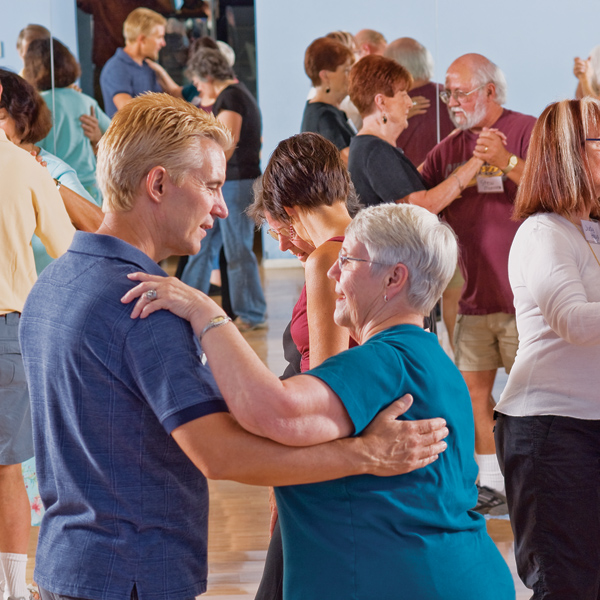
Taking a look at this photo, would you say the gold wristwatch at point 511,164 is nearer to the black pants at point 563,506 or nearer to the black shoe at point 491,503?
the black shoe at point 491,503

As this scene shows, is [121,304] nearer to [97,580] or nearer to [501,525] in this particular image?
[97,580]

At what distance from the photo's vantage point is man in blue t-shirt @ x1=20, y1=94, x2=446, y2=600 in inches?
51.9

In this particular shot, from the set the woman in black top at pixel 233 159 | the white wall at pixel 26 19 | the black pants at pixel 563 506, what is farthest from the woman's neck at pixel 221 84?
the black pants at pixel 563 506

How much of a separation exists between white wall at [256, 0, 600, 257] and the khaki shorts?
1.33m

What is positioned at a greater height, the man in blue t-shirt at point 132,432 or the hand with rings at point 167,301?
the hand with rings at point 167,301

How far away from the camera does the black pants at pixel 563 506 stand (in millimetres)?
2188

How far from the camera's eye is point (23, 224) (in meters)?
3.00

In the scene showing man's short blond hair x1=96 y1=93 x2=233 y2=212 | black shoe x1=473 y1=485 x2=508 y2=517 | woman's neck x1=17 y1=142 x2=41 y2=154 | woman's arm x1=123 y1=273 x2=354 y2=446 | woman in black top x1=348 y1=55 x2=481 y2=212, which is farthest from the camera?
woman in black top x1=348 y1=55 x2=481 y2=212

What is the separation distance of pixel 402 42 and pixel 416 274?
3672 mm

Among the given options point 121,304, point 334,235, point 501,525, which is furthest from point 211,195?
point 501,525

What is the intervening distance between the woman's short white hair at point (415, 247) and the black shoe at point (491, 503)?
264cm

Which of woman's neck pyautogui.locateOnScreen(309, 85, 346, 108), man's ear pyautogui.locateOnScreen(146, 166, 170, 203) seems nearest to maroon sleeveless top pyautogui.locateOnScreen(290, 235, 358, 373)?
man's ear pyautogui.locateOnScreen(146, 166, 170, 203)

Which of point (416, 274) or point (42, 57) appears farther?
point (42, 57)

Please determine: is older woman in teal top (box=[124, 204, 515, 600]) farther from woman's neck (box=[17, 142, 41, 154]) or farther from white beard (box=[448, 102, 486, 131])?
white beard (box=[448, 102, 486, 131])
